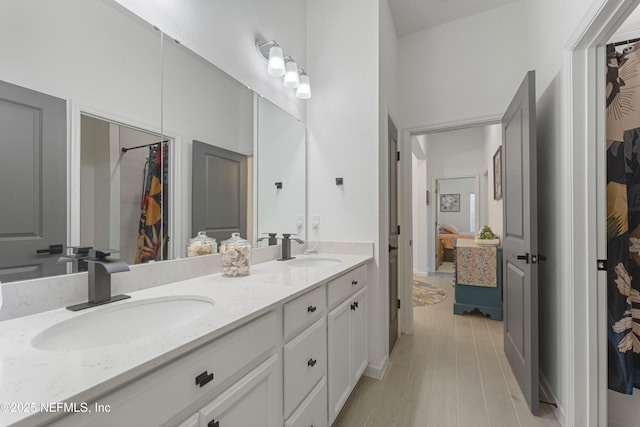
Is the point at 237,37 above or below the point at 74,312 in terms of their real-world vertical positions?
above

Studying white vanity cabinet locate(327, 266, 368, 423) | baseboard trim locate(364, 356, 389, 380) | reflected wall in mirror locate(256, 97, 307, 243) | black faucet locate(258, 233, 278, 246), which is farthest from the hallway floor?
reflected wall in mirror locate(256, 97, 307, 243)

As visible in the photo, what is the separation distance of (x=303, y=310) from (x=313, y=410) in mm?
487

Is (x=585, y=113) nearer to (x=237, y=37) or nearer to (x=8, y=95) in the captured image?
(x=237, y=37)

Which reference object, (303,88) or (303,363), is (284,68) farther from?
(303,363)

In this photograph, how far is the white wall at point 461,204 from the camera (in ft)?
28.1

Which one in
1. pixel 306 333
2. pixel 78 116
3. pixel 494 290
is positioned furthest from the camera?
pixel 494 290

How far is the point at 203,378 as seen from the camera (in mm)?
740

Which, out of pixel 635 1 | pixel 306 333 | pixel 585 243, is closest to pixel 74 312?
pixel 306 333

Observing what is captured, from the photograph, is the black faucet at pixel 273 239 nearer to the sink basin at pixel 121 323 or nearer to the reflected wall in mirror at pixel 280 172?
the reflected wall in mirror at pixel 280 172

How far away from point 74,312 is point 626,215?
7.98ft

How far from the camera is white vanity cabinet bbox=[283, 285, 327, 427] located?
1149 millimetres

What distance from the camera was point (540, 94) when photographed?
2.11 meters

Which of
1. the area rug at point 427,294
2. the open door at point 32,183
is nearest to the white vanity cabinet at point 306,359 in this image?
the open door at point 32,183

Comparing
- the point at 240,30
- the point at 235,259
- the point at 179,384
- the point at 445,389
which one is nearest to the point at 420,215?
the point at 445,389
